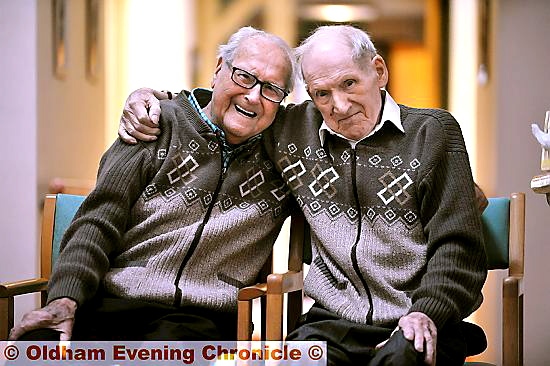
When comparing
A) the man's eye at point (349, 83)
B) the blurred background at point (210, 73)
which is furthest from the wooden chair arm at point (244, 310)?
the blurred background at point (210, 73)

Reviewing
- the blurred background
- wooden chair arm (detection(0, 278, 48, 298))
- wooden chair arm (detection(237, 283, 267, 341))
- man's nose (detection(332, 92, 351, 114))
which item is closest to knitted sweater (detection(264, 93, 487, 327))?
man's nose (detection(332, 92, 351, 114))

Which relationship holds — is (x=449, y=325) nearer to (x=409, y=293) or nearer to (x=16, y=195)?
(x=409, y=293)

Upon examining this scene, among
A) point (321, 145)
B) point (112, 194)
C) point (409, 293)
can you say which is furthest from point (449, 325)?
point (112, 194)

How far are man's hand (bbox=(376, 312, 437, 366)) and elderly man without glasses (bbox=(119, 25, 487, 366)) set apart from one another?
0.05 m

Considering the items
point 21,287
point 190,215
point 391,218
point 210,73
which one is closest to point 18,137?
point 210,73

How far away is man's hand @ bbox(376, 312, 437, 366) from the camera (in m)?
1.94

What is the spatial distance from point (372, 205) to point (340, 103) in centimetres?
29

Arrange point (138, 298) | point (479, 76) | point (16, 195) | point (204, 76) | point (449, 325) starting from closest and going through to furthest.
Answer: point (449, 325), point (138, 298), point (16, 195), point (479, 76), point (204, 76)

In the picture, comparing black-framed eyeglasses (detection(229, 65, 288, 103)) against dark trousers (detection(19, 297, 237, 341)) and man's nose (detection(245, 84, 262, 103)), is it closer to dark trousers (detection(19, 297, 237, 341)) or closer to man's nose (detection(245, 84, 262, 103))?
man's nose (detection(245, 84, 262, 103))

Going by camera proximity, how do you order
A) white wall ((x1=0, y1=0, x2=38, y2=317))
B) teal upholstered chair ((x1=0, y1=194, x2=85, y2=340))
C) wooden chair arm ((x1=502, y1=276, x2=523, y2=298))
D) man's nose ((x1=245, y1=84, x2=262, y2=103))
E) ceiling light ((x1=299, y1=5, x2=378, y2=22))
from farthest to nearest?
ceiling light ((x1=299, y1=5, x2=378, y2=22)) → white wall ((x1=0, y1=0, x2=38, y2=317)) → teal upholstered chair ((x1=0, y1=194, x2=85, y2=340)) → man's nose ((x1=245, y1=84, x2=262, y2=103)) → wooden chair arm ((x1=502, y1=276, x2=523, y2=298))

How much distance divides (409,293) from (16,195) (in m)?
2.88

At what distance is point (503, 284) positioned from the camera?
2.22m

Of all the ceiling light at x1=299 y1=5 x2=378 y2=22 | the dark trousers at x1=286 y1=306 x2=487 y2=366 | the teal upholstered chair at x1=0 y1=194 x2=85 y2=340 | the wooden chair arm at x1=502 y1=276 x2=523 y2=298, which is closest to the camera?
the dark trousers at x1=286 y1=306 x2=487 y2=366

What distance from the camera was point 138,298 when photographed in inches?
88.8
